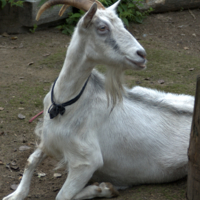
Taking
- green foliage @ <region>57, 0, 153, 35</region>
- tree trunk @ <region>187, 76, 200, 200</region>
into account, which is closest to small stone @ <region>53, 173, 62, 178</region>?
tree trunk @ <region>187, 76, 200, 200</region>

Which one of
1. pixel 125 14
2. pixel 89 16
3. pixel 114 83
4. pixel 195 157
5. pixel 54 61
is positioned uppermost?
pixel 89 16

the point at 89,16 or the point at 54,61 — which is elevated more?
the point at 89,16

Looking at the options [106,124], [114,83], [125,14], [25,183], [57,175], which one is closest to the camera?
[114,83]

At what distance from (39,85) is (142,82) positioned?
1794 millimetres

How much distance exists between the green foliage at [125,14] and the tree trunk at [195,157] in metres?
5.73

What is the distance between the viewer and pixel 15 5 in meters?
7.67

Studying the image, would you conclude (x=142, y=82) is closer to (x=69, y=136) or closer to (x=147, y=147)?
(x=147, y=147)

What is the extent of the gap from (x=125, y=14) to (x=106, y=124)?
5.58 m

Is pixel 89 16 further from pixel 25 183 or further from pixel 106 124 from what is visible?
pixel 25 183

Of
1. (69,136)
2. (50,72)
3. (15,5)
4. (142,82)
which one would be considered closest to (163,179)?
(69,136)

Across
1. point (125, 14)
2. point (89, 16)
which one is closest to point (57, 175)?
point (89, 16)

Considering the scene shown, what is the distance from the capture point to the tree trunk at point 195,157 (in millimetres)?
2572

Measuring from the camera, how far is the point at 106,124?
338 centimetres

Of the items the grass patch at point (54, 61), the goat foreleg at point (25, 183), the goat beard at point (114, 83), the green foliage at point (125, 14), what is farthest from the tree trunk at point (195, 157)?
the green foliage at point (125, 14)
